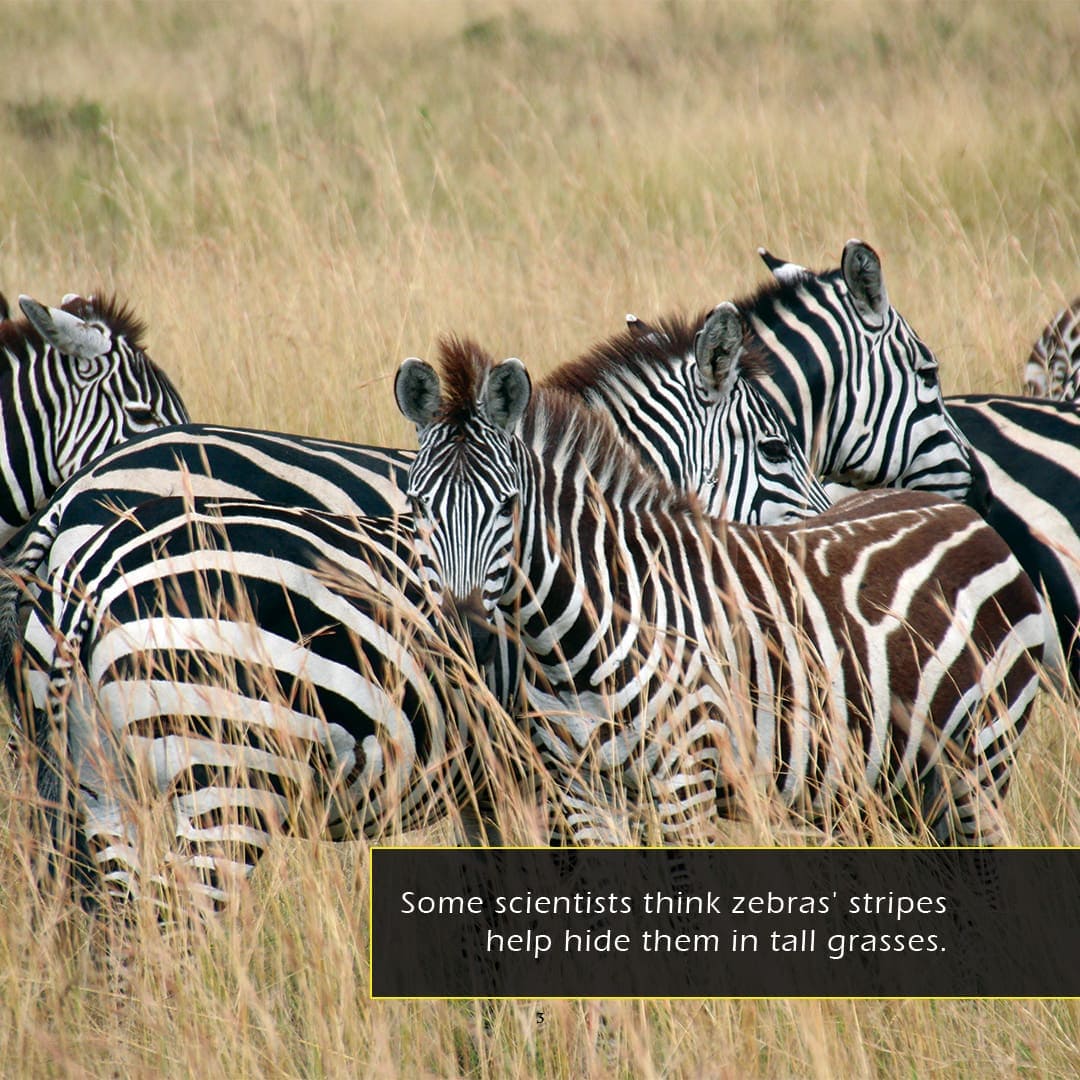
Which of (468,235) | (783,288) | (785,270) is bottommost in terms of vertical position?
(783,288)

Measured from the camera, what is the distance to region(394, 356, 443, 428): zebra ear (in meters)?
3.04

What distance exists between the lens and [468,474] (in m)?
3.00

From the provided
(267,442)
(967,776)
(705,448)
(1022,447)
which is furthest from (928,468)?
(267,442)

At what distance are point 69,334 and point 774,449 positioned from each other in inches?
98.1

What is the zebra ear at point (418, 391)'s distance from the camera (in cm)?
304

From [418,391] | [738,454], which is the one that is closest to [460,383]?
[418,391]

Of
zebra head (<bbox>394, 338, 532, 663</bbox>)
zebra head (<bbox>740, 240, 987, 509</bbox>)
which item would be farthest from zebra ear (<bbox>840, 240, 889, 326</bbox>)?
zebra head (<bbox>394, 338, 532, 663</bbox>)

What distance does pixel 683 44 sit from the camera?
14.3 meters

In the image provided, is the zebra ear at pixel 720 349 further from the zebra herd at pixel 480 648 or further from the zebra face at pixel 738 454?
the zebra herd at pixel 480 648

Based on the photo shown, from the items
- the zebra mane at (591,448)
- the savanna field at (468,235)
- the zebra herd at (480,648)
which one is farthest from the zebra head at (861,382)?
the zebra mane at (591,448)

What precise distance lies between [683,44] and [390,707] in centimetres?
1283
